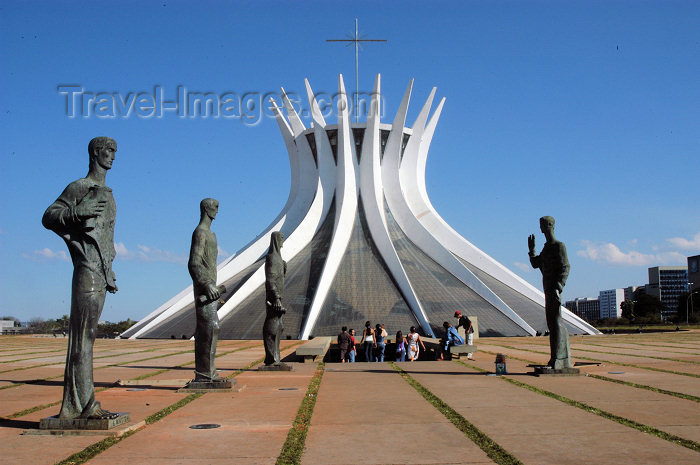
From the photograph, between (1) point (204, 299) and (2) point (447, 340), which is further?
(2) point (447, 340)

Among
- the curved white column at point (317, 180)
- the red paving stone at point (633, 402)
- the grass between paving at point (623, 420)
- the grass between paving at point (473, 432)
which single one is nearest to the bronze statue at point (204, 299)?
the grass between paving at point (473, 432)

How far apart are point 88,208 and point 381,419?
3.47 meters

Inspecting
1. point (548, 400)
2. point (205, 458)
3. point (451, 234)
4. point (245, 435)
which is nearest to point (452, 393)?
point (548, 400)

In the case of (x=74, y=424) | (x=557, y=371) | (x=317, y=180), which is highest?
(x=317, y=180)

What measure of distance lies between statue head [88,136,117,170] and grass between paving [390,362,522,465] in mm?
4231

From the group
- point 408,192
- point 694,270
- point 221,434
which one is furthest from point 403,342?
point 694,270

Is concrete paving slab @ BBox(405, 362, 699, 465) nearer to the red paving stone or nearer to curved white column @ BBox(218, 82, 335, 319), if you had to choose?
the red paving stone

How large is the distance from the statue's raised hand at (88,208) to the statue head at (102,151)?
497mm

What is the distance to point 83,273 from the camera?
232 inches

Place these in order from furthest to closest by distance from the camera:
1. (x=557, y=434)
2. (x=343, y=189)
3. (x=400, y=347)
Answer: (x=343, y=189), (x=400, y=347), (x=557, y=434)

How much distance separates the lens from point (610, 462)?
456 cm

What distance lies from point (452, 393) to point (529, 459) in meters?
3.61

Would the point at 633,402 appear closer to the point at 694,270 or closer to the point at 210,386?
the point at 210,386

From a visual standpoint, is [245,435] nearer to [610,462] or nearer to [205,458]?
[205,458]
